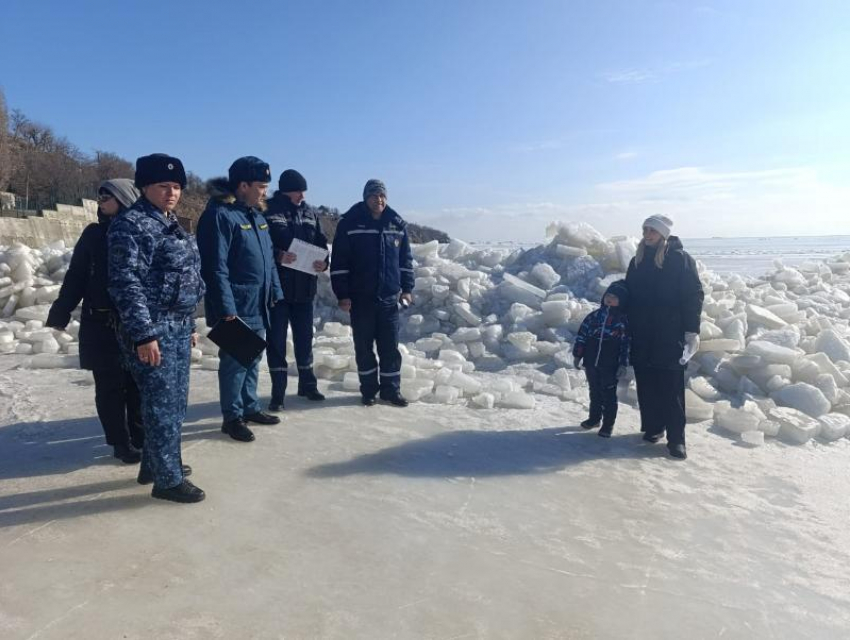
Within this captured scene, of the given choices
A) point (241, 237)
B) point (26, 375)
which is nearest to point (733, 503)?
point (241, 237)

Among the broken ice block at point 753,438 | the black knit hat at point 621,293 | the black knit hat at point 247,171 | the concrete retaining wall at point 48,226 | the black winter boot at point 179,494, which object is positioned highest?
the concrete retaining wall at point 48,226

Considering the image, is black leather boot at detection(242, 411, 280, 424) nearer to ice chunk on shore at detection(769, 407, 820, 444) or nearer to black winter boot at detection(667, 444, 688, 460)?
black winter boot at detection(667, 444, 688, 460)

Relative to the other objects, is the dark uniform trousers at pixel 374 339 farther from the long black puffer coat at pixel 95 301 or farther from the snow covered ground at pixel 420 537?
the long black puffer coat at pixel 95 301

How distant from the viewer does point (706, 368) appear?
5.94m

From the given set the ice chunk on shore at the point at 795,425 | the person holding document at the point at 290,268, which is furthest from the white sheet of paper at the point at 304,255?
the ice chunk on shore at the point at 795,425

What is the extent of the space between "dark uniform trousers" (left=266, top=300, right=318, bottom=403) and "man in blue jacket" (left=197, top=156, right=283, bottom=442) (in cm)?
51

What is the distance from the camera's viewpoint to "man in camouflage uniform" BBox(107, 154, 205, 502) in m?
2.61

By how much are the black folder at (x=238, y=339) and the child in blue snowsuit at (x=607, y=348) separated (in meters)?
2.55

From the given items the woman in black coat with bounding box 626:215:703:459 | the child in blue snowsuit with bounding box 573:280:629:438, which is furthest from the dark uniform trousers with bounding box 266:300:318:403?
the woman in black coat with bounding box 626:215:703:459

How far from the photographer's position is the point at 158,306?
275 cm

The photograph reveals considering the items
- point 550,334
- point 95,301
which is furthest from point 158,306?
point 550,334

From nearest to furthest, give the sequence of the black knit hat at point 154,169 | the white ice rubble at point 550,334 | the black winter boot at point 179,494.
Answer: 1. the black knit hat at point 154,169
2. the black winter boot at point 179,494
3. the white ice rubble at point 550,334

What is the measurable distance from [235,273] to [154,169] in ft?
3.70

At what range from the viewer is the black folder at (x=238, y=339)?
3.47m
